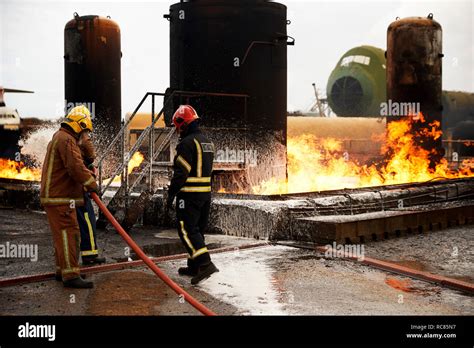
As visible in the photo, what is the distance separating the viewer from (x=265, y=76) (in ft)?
37.5

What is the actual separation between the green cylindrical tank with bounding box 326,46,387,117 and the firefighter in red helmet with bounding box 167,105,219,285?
23.7 m

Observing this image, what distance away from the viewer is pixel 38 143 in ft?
55.6

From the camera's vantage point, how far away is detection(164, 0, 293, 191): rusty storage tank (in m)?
11.2

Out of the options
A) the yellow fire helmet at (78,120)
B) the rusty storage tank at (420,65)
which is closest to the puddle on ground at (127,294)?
the yellow fire helmet at (78,120)

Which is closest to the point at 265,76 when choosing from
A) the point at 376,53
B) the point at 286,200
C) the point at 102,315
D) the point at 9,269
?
the point at 286,200

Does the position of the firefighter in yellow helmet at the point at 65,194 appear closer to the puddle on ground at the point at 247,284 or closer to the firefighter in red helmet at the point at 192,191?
the firefighter in red helmet at the point at 192,191

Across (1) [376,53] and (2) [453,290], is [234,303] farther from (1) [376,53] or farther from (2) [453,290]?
(1) [376,53]

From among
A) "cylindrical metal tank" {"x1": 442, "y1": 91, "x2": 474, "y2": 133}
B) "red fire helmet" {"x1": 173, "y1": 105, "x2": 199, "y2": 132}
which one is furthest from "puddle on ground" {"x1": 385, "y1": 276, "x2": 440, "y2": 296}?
"cylindrical metal tank" {"x1": 442, "y1": 91, "x2": 474, "y2": 133}

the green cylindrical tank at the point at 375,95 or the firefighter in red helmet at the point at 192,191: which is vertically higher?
the green cylindrical tank at the point at 375,95

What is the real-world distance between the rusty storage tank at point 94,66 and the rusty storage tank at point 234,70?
168 inches

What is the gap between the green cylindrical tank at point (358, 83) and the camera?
2908 cm
